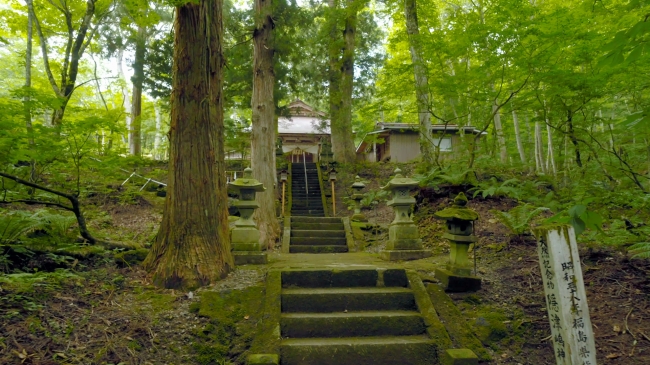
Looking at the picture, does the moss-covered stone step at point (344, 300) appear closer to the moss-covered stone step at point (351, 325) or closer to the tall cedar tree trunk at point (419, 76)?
the moss-covered stone step at point (351, 325)

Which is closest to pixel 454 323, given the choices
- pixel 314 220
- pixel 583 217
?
pixel 583 217

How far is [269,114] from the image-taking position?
9188mm

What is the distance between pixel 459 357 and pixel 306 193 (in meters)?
12.0

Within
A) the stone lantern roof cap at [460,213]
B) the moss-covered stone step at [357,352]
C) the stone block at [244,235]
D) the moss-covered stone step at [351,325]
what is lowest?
the moss-covered stone step at [357,352]

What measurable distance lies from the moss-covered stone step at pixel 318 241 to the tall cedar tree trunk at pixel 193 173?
4.08m

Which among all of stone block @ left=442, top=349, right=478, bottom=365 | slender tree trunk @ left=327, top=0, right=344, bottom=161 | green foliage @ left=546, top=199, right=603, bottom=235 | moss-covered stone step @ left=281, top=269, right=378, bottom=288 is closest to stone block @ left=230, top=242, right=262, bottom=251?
moss-covered stone step @ left=281, top=269, right=378, bottom=288

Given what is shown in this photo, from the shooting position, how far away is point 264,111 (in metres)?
9.07

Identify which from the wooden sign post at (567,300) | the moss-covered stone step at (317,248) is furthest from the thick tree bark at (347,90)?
the wooden sign post at (567,300)

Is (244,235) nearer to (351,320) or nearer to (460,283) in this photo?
(351,320)

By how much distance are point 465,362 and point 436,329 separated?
46 cm

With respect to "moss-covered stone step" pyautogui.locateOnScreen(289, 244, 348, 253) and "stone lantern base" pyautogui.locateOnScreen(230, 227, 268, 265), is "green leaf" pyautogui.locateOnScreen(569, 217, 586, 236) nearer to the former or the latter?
"stone lantern base" pyautogui.locateOnScreen(230, 227, 268, 265)

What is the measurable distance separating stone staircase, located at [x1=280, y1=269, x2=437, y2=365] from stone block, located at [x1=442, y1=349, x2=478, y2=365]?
13 cm

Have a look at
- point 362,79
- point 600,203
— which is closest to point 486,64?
point 600,203

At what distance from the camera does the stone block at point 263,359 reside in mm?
3236
